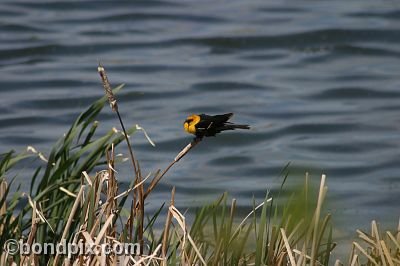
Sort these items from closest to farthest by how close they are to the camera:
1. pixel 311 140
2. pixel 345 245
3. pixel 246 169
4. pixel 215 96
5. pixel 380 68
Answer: pixel 345 245 → pixel 246 169 → pixel 311 140 → pixel 215 96 → pixel 380 68

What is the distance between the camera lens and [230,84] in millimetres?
9797

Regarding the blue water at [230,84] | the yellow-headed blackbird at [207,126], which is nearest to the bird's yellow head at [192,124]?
the yellow-headed blackbird at [207,126]

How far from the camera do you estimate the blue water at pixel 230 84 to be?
25.9 feet

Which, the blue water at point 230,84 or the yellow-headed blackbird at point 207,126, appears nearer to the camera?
the yellow-headed blackbird at point 207,126

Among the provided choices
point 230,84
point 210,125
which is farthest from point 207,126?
point 230,84

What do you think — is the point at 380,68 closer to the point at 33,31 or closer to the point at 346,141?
the point at 346,141

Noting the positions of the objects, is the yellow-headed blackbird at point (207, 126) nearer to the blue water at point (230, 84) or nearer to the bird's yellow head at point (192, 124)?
the bird's yellow head at point (192, 124)

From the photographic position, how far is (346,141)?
852 centimetres

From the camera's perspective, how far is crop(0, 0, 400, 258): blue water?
25.9ft

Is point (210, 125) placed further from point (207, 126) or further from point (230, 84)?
point (230, 84)

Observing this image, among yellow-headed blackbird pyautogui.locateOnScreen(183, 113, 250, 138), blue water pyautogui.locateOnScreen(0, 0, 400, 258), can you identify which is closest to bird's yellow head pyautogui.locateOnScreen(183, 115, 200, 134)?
yellow-headed blackbird pyautogui.locateOnScreen(183, 113, 250, 138)

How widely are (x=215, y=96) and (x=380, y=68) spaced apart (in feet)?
6.03

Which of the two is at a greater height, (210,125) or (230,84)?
(210,125)

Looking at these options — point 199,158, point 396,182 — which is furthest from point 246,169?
point 396,182
